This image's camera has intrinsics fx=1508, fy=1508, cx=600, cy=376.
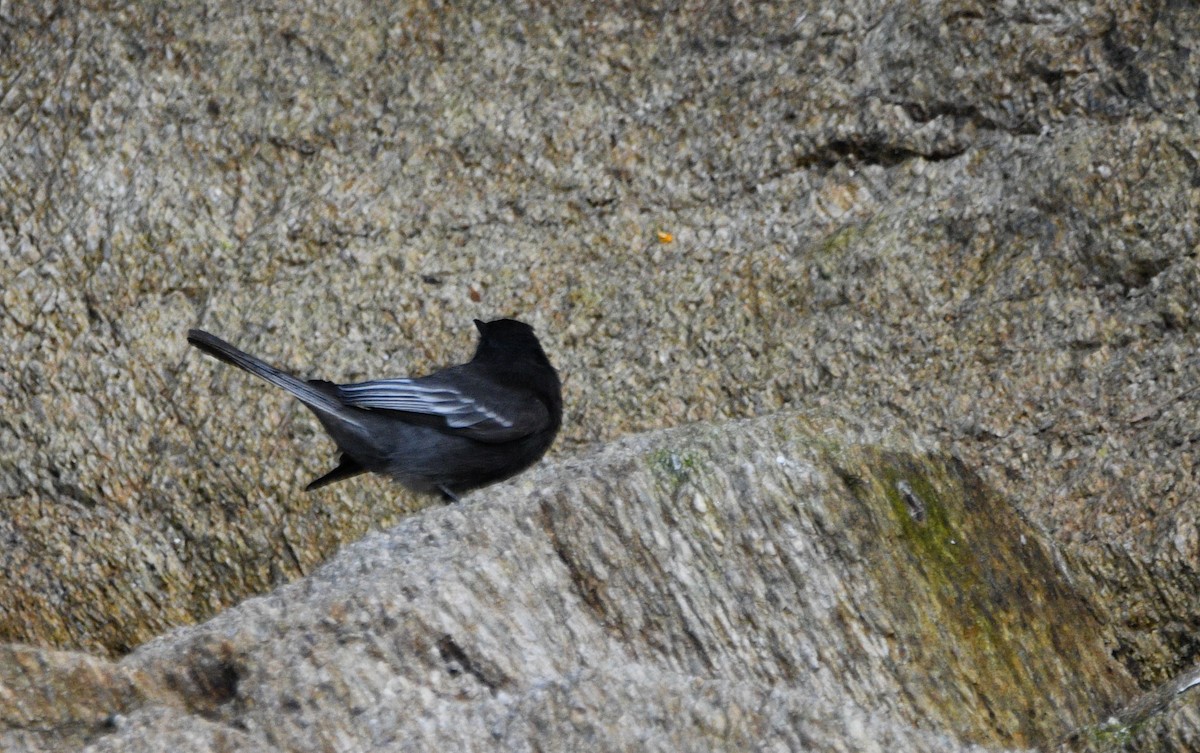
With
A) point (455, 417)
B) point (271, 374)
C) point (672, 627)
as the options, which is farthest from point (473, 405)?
point (672, 627)

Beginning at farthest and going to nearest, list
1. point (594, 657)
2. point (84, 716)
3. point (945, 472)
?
point (945, 472), point (594, 657), point (84, 716)

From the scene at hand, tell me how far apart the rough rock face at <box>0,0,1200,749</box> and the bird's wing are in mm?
469

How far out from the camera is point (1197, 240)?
25.4 ft

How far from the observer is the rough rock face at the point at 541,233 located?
26.4 feet

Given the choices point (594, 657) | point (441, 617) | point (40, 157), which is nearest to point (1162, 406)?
point (594, 657)

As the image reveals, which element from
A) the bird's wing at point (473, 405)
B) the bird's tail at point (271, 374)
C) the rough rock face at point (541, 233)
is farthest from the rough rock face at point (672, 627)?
the bird's tail at point (271, 374)

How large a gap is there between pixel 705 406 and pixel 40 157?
4.30m

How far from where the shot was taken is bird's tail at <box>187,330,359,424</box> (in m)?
7.76

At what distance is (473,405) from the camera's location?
27.9 ft

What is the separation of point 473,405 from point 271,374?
1.18 meters

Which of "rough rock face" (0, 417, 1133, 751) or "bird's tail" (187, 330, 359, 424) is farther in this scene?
"bird's tail" (187, 330, 359, 424)

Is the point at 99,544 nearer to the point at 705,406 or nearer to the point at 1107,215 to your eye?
the point at 705,406

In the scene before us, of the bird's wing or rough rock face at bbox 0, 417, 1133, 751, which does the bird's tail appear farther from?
rough rock face at bbox 0, 417, 1133, 751

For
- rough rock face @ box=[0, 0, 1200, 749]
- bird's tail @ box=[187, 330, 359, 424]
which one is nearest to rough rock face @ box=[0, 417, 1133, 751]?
rough rock face @ box=[0, 0, 1200, 749]
